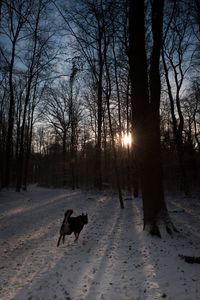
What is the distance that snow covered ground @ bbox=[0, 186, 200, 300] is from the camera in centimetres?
534

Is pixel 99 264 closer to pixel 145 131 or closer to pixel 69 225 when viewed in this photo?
pixel 69 225

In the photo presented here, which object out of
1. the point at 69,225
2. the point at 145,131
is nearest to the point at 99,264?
the point at 69,225

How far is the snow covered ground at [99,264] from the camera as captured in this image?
5344 mm

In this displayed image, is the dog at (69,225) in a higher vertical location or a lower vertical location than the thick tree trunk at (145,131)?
lower

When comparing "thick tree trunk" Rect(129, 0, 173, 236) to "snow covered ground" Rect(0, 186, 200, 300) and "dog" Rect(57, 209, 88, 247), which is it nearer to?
"snow covered ground" Rect(0, 186, 200, 300)

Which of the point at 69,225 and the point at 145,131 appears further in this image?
the point at 145,131

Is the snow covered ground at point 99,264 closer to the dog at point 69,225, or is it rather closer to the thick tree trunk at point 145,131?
the dog at point 69,225

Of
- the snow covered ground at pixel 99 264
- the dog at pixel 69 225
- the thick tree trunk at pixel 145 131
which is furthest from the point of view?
the thick tree trunk at pixel 145 131

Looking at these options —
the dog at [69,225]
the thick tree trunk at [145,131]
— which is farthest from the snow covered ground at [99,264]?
the thick tree trunk at [145,131]

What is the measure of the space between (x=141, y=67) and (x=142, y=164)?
335 cm

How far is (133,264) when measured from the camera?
6781mm

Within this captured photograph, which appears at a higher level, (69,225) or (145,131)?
(145,131)

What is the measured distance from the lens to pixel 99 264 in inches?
273

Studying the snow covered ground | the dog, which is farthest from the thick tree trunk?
the dog
